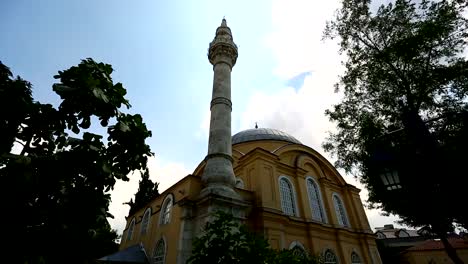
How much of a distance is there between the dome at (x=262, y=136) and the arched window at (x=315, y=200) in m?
3.81

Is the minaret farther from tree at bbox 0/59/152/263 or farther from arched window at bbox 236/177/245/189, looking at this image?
tree at bbox 0/59/152/263

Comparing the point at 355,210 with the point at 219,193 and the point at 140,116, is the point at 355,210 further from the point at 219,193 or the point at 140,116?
the point at 140,116

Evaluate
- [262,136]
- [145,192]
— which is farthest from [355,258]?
[145,192]

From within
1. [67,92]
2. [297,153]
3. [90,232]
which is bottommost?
[90,232]

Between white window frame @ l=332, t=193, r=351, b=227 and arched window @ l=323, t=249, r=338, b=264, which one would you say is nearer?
arched window @ l=323, t=249, r=338, b=264

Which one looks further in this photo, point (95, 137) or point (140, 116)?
point (140, 116)

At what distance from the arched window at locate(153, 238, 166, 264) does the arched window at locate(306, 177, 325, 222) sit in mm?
7601

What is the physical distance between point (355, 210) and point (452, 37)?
10.9m

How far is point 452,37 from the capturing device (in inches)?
378

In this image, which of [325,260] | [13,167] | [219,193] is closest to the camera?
[13,167]

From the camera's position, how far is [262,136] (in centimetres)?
1770

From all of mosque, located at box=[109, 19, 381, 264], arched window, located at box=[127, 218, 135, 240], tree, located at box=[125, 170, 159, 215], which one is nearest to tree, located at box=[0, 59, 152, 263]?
mosque, located at box=[109, 19, 381, 264]

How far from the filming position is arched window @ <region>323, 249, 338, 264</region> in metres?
12.7

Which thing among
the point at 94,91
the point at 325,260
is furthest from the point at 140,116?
the point at 325,260
